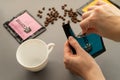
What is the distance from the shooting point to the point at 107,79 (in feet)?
2.89

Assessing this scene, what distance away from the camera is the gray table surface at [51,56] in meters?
0.91

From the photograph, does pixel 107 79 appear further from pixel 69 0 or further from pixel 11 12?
pixel 11 12

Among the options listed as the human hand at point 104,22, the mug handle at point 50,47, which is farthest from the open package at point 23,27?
the human hand at point 104,22

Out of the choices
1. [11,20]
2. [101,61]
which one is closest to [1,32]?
[11,20]

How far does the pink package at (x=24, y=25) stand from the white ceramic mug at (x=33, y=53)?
0.08m

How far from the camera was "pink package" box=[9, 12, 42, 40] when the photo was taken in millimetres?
1021

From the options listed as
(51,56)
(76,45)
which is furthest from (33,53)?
(76,45)

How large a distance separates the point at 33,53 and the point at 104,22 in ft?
0.98

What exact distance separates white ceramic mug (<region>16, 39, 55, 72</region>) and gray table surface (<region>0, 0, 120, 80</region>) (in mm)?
38

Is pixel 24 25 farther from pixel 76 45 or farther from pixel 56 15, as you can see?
pixel 76 45

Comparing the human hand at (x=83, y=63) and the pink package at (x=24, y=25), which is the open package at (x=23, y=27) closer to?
the pink package at (x=24, y=25)

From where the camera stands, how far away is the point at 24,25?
1.04m

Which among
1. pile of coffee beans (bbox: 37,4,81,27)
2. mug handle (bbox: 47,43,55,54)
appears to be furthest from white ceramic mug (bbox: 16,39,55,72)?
pile of coffee beans (bbox: 37,4,81,27)

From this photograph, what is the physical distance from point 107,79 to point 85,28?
20 cm
